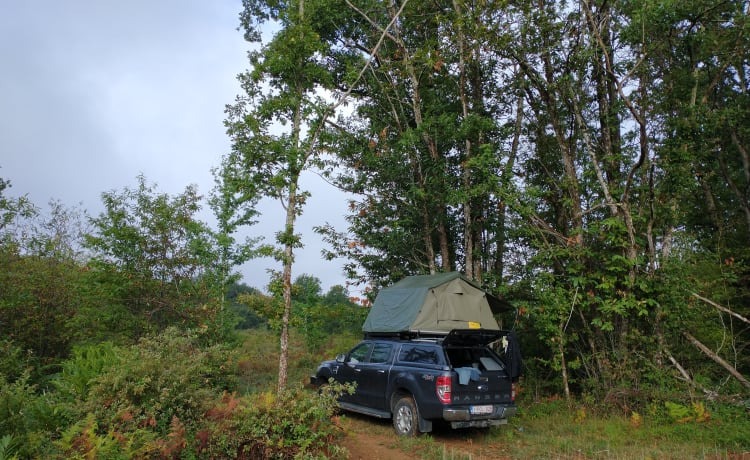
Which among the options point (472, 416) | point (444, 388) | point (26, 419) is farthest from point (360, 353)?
point (26, 419)

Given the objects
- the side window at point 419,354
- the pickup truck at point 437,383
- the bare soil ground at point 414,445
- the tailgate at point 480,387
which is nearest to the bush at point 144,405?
the bare soil ground at point 414,445

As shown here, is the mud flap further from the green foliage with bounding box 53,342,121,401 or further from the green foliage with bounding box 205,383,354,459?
the green foliage with bounding box 53,342,121,401

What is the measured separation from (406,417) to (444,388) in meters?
1.09

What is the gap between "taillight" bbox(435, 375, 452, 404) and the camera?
7.58 m

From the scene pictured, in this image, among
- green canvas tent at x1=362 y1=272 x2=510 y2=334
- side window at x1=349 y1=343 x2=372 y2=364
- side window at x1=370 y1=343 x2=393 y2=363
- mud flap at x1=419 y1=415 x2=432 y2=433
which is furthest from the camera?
green canvas tent at x1=362 y1=272 x2=510 y2=334

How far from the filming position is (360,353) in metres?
9.85

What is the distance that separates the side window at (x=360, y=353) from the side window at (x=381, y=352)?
0.67ft

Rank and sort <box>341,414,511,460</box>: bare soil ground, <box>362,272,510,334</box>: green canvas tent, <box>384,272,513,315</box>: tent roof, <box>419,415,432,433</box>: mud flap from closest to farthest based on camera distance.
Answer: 1. <box>341,414,511,460</box>: bare soil ground
2. <box>419,415,432,433</box>: mud flap
3. <box>362,272,510,334</box>: green canvas tent
4. <box>384,272,513,315</box>: tent roof

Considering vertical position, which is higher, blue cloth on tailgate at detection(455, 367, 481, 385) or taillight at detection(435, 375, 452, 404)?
blue cloth on tailgate at detection(455, 367, 481, 385)

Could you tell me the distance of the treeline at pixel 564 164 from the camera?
993cm

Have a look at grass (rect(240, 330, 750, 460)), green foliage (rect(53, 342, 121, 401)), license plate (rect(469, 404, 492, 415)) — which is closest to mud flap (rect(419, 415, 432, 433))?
grass (rect(240, 330, 750, 460))

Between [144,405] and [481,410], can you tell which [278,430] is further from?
[481,410]

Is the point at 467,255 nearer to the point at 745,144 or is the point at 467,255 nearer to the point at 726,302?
the point at 726,302

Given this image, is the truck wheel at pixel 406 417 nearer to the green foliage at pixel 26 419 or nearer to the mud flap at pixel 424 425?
the mud flap at pixel 424 425
